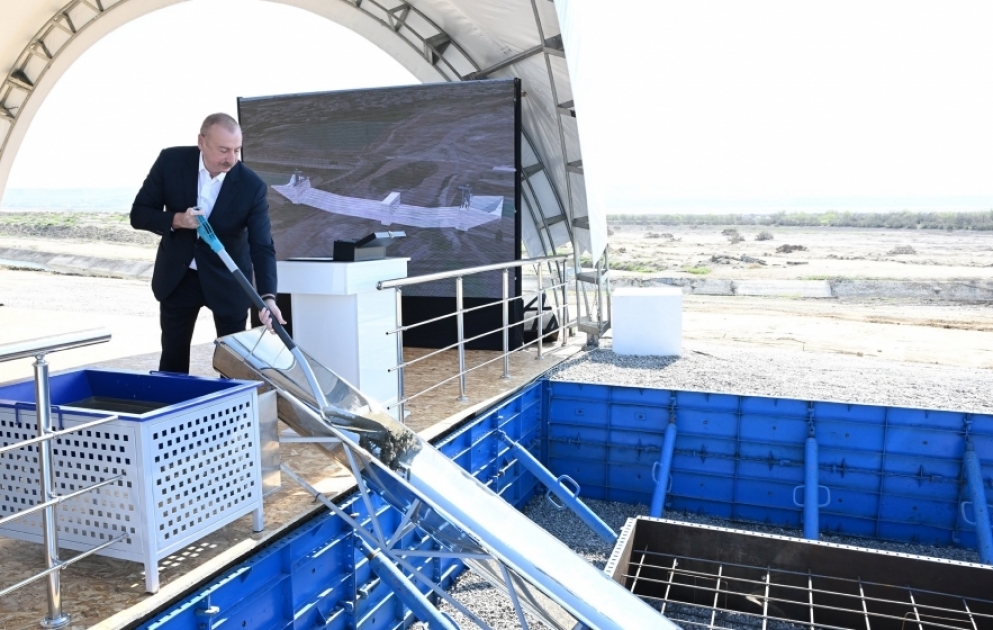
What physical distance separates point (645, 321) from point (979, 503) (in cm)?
378

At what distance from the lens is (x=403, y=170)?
7.06 metres

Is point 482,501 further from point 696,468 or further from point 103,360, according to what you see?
point 103,360

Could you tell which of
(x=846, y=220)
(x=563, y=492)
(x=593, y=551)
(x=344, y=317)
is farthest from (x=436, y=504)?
(x=846, y=220)

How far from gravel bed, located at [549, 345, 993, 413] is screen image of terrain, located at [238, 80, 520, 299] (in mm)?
1509

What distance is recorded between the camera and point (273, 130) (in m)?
7.37

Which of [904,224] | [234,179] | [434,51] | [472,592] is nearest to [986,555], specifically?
[472,592]

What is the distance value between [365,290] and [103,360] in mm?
3414

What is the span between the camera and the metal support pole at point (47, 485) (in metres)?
2.04

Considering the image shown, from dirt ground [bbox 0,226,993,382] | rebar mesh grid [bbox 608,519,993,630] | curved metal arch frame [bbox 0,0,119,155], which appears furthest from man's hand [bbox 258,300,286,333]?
curved metal arch frame [bbox 0,0,119,155]

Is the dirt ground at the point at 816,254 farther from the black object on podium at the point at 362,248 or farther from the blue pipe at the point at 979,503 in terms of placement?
the black object on podium at the point at 362,248

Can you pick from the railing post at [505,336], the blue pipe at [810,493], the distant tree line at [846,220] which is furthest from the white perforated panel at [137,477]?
the distant tree line at [846,220]

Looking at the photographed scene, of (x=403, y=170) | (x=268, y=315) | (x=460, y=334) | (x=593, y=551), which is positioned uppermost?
(x=403, y=170)

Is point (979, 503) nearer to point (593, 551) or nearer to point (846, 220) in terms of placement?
point (593, 551)

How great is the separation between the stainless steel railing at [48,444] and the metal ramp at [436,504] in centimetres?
89
